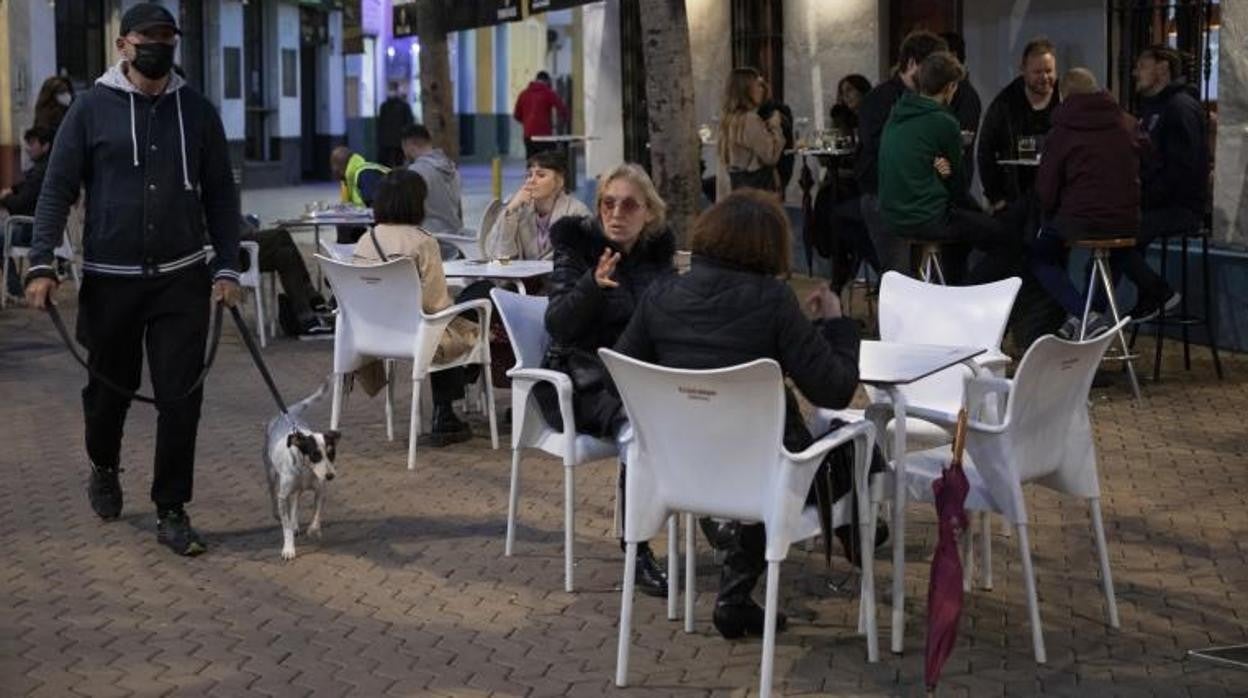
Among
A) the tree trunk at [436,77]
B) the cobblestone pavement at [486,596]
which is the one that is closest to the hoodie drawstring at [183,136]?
→ the cobblestone pavement at [486,596]

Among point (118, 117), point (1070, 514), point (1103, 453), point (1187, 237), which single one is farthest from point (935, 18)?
point (118, 117)

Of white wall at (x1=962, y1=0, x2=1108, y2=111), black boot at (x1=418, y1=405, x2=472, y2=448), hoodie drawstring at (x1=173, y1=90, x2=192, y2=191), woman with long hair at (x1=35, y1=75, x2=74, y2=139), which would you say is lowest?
black boot at (x1=418, y1=405, x2=472, y2=448)

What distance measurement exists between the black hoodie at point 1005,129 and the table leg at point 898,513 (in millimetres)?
6841

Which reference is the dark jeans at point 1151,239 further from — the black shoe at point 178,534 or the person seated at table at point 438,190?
the black shoe at point 178,534

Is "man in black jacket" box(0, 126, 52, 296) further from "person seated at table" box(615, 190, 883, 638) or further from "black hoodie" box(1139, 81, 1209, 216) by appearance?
"person seated at table" box(615, 190, 883, 638)

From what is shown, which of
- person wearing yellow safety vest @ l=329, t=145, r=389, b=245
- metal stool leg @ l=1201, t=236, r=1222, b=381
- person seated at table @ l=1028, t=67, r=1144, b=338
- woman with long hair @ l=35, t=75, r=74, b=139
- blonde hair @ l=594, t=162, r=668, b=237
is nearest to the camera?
blonde hair @ l=594, t=162, r=668, b=237

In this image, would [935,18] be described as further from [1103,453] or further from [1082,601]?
[1082,601]

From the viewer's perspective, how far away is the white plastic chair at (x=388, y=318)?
9812mm

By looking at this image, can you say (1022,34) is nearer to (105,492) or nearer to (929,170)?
(929,170)

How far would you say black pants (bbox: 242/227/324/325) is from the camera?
15.1m

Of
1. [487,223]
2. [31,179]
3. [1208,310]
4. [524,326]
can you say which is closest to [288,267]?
[31,179]

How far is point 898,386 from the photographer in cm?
672

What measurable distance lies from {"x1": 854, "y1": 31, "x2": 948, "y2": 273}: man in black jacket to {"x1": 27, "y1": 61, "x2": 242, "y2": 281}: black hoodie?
5.31 meters

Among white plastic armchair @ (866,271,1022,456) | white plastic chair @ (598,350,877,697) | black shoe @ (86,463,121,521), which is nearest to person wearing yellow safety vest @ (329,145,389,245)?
A: black shoe @ (86,463,121,521)
